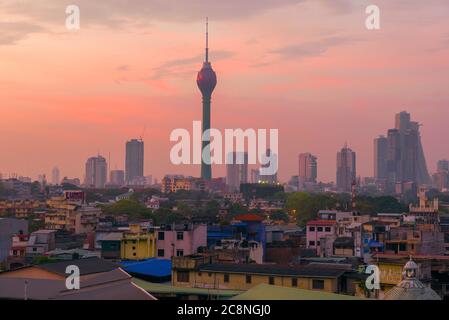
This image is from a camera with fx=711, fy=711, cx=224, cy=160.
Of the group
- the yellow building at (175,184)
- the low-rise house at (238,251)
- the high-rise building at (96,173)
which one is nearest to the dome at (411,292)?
the low-rise house at (238,251)

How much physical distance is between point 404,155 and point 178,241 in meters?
44.7

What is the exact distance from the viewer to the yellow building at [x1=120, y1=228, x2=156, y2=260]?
700 inches

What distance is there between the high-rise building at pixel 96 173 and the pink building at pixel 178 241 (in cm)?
5923

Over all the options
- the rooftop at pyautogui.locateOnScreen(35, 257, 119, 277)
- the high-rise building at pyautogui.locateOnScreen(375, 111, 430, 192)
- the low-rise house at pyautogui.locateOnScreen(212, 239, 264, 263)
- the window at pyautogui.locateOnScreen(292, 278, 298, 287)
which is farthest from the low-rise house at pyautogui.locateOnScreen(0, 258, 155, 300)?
the high-rise building at pyautogui.locateOnScreen(375, 111, 430, 192)

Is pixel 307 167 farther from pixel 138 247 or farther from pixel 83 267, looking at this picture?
pixel 83 267

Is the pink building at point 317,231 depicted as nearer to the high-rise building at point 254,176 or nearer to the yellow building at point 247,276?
the yellow building at point 247,276

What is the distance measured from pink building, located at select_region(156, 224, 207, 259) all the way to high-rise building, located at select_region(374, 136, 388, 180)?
43.8 metres

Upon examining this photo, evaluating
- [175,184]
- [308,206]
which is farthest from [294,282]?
[175,184]

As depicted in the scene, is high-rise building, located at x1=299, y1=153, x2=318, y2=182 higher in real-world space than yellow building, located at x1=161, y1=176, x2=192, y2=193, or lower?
higher

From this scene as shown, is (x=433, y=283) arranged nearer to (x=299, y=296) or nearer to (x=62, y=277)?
(x=299, y=296)

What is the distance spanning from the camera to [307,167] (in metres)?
61.5

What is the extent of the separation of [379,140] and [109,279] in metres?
53.1

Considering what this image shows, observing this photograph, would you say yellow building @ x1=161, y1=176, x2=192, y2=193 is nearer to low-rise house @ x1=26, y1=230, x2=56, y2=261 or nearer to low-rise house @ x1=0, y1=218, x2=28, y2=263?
low-rise house @ x1=0, y1=218, x2=28, y2=263

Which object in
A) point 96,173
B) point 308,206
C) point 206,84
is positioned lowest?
point 308,206
